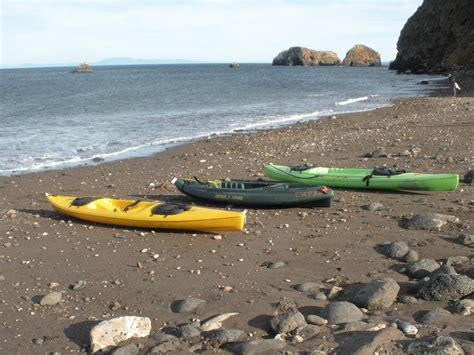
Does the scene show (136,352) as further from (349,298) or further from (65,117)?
(65,117)

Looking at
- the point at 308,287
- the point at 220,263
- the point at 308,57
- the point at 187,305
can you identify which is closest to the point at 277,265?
the point at 220,263

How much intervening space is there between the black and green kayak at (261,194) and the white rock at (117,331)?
4.96 meters

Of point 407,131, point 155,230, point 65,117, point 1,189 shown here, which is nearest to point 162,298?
point 155,230

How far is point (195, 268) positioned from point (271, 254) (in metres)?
1.18

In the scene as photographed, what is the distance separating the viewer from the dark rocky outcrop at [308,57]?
15300 centimetres

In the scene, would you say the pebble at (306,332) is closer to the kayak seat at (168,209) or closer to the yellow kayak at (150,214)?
the yellow kayak at (150,214)

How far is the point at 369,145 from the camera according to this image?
16.8 m

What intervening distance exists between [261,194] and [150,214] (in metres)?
2.21

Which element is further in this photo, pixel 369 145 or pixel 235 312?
pixel 369 145

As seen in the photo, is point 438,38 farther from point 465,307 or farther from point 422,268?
point 465,307

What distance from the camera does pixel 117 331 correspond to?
5305 millimetres

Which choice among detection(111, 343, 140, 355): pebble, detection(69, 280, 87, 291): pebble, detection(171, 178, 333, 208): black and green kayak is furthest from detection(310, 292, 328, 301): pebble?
detection(171, 178, 333, 208): black and green kayak

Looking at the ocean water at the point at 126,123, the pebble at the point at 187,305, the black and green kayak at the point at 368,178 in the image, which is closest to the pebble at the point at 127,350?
the pebble at the point at 187,305

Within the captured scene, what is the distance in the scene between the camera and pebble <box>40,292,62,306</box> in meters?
6.33
